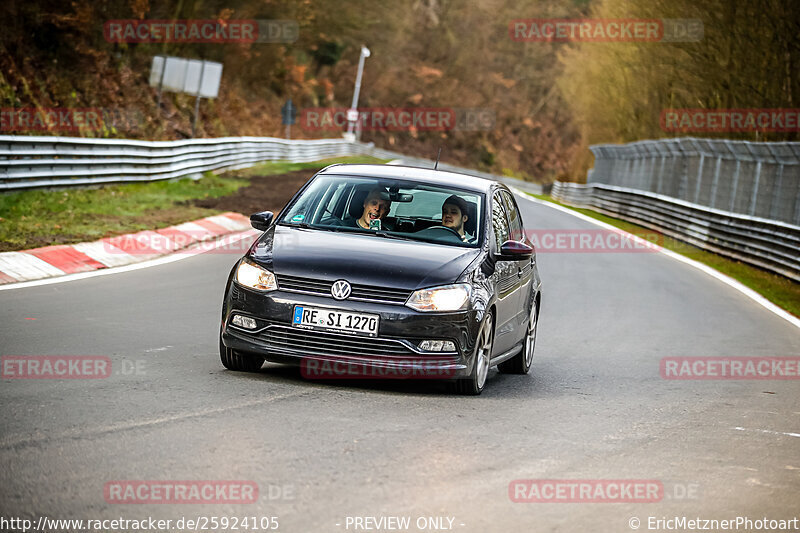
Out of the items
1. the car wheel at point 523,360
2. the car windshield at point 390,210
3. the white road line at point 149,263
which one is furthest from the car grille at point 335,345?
the white road line at point 149,263

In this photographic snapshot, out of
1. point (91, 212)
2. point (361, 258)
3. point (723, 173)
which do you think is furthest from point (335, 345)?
point (723, 173)

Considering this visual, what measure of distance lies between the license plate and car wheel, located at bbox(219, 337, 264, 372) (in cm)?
78

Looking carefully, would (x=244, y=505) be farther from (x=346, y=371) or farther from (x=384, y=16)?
(x=384, y=16)

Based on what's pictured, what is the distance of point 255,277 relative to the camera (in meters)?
8.13

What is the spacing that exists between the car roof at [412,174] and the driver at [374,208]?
313 millimetres

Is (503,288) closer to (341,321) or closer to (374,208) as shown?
(374,208)

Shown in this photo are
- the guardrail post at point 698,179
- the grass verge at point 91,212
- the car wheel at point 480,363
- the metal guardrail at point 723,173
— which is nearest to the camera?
the car wheel at point 480,363

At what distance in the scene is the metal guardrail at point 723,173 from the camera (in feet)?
83.2

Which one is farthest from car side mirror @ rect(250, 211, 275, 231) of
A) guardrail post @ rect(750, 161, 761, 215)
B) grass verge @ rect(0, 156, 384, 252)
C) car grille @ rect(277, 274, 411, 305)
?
guardrail post @ rect(750, 161, 761, 215)

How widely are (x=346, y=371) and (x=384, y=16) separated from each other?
67582mm

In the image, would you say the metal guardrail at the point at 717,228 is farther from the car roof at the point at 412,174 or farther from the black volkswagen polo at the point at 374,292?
the black volkswagen polo at the point at 374,292

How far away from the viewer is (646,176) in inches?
1715

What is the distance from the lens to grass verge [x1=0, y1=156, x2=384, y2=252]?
51.1ft

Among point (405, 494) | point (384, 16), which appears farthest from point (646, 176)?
point (405, 494)
